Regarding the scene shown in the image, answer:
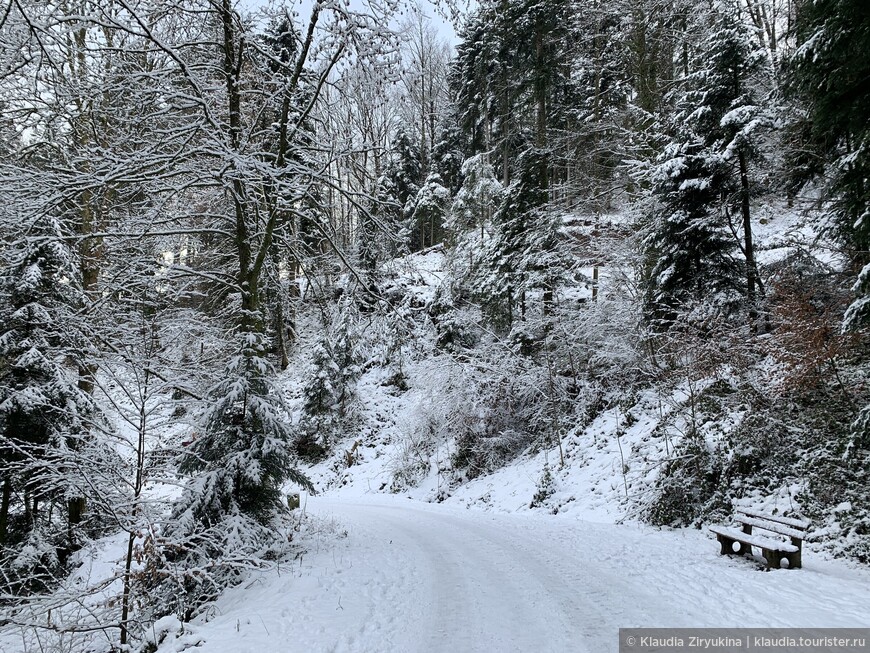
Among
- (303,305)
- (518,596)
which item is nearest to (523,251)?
(303,305)

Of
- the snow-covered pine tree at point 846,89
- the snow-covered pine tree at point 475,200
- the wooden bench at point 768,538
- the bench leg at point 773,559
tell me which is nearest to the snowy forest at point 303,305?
the snow-covered pine tree at point 846,89

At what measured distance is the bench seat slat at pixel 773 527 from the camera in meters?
5.70

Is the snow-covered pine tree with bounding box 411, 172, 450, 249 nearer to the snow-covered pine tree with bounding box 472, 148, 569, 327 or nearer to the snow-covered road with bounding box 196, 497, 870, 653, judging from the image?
the snow-covered pine tree with bounding box 472, 148, 569, 327

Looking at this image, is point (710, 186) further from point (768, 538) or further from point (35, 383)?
point (35, 383)

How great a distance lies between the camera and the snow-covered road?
4258 millimetres

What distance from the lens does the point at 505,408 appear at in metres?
15.6

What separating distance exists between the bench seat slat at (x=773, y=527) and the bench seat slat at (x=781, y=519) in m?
0.07

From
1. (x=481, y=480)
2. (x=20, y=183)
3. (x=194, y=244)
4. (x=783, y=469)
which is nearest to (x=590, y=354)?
(x=481, y=480)

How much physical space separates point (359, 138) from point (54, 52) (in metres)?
3.57

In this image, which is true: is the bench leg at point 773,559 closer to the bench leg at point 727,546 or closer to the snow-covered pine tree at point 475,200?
the bench leg at point 727,546

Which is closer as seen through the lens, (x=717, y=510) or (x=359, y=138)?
(x=359, y=138)

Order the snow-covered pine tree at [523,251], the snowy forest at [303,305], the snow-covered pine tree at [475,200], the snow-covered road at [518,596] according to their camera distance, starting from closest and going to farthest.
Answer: the snow-covered road at [518,596] → the snowy forest at [303,305] → the snow-covered pine tree at [523,251] → the snow-covered pine tree at [475,200]

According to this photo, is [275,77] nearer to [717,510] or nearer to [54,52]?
[54,52]

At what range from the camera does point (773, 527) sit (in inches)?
234
